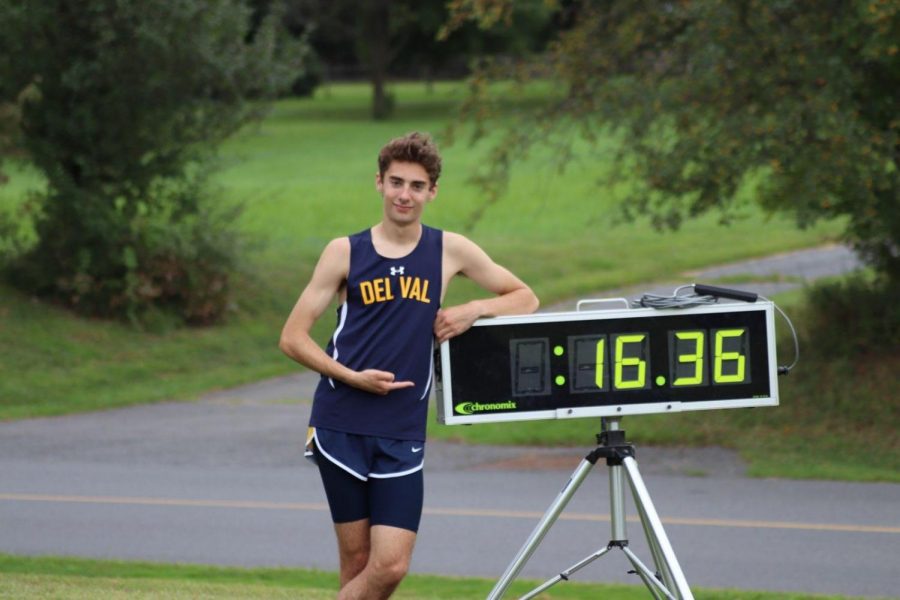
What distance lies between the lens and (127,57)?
19609 mm

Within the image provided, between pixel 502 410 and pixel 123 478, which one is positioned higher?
pixel 502 410

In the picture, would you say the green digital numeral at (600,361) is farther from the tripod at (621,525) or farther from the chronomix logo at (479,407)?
the chronomix logo at (479,407)

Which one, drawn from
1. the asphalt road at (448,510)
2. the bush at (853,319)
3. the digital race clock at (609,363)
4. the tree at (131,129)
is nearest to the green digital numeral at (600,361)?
the digital race clock at (609,363)

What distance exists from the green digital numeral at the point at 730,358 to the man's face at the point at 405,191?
1.28m

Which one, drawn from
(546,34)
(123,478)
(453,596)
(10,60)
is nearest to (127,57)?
(10,60)

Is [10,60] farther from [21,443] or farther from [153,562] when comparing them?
[153,562]

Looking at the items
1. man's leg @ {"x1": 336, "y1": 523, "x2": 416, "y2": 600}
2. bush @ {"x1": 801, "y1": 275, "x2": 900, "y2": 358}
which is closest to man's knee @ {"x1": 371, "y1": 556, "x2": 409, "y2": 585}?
man's leg @ {"x1": 336, "y1": 523, "x2": 416, "y2": 600}

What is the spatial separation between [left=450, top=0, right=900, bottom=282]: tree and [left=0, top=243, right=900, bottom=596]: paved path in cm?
252

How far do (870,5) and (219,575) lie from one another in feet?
22.2

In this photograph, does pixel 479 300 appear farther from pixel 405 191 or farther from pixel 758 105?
pixel 758 105

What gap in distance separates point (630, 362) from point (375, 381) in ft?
3.41

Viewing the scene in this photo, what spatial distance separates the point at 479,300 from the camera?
19.5 feet

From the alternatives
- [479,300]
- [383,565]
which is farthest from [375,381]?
[383,565]

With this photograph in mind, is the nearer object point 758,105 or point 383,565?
point 383,565
